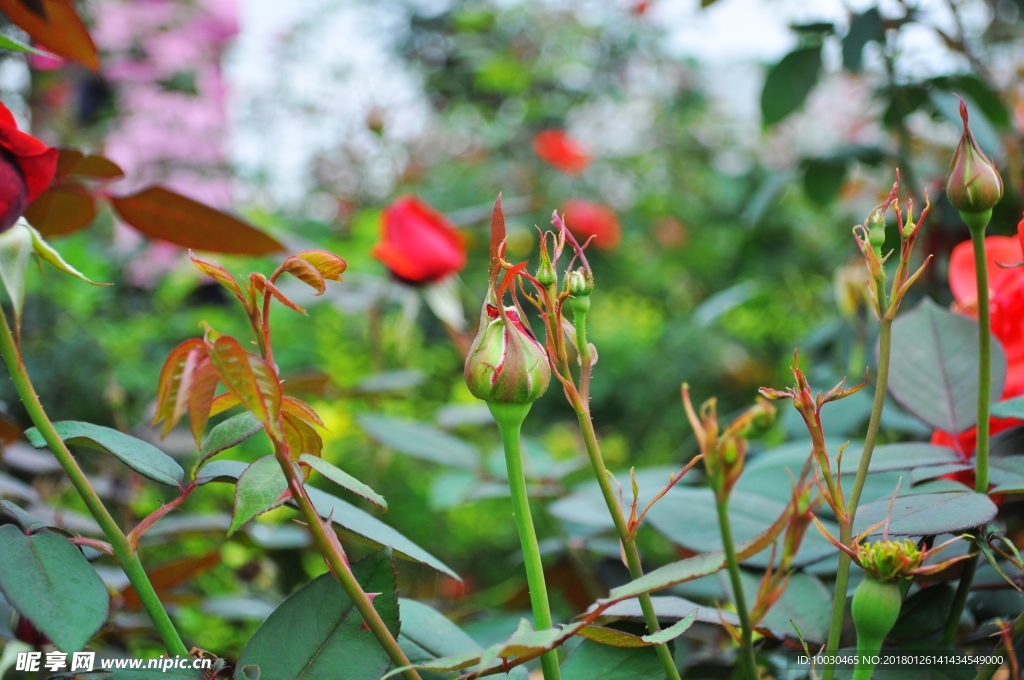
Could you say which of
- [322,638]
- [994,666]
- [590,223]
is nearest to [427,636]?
[322,638]

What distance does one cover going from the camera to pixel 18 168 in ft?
0.72

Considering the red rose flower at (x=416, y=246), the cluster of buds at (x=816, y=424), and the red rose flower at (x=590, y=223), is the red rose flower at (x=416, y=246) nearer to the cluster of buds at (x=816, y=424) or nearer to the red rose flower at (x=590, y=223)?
the cluster of buds at (x=816, y=424)

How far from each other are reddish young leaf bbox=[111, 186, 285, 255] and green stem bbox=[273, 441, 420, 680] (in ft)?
0.63

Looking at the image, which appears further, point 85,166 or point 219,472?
point 85,166

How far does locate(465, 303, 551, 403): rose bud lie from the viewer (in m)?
0.18

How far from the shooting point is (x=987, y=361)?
8.2 inches

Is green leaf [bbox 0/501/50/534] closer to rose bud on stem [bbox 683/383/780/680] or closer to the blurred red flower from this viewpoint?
rose bud on stem [bbox 683/383/780/680]

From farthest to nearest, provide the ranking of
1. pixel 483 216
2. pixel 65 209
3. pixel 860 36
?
pixel 483 216 → pixel 860 36 → pixel 65 209

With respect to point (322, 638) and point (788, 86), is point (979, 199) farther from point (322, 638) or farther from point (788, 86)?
point (788, 86)

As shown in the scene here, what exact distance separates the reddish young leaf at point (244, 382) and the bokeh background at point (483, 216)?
0.26 metres

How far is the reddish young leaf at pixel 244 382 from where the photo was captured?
0.17m

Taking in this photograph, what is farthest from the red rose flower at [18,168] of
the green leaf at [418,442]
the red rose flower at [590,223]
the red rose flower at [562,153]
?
the red rose flower at [562,153]

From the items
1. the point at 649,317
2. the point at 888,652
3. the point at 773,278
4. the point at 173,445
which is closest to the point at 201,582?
the point at 173,445

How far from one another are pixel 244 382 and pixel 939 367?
0.26m
